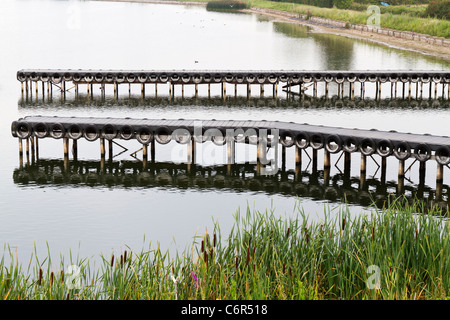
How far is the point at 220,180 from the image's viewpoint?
32.5 metres

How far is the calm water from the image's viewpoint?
26.1m

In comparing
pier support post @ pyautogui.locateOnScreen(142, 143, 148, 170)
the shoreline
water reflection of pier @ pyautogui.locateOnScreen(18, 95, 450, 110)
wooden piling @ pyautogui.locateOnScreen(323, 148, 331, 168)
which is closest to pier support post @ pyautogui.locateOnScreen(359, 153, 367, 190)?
wooden piling @ pyautogui.locateOnScreen(323, 148, 331, 168)

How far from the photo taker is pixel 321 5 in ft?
483

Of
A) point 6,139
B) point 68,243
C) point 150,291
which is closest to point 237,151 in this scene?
point 6,139

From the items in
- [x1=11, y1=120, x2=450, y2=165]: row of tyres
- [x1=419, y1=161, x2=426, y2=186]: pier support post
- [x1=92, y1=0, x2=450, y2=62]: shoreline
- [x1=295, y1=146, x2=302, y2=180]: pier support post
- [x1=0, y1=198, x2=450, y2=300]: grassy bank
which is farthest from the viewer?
[x1=92, y1=0, x2=450, y2=62]: shoreline

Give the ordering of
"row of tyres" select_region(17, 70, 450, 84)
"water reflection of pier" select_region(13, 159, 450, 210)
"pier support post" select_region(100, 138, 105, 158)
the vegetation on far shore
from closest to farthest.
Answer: "water reflection of pier" select_region(13, 159, 450, 210) → "pier support post" select_region(100, 138, 105, 158) → "row of tyres" select_region(17, 70, 450, 84) → the vegetation on far shore

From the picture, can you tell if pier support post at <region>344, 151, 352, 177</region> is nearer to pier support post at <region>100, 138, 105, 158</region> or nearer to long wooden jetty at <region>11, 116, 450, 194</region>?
long wooden jetty at <region>11, 116, 450, 194</region>

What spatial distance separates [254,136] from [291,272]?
18.9m

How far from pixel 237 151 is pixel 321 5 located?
4493 inches

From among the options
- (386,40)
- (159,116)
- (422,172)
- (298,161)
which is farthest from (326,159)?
(386,40)

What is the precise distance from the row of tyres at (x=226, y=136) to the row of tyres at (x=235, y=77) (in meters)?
19.7

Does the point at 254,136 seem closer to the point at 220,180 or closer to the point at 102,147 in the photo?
the point at 220,180

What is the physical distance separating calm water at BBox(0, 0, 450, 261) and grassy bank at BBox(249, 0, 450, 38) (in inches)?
244

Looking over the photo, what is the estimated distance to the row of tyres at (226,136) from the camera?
3155 centimetres
